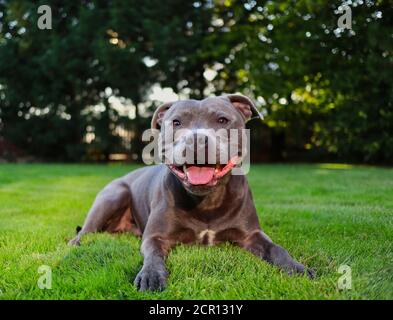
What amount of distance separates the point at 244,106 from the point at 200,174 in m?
0.99

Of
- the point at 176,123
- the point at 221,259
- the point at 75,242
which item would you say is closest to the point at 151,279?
the point at 221,259

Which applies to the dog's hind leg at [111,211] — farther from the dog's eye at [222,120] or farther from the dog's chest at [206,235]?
the dog's eye at [222,120]

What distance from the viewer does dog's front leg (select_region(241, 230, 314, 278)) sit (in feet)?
9.80

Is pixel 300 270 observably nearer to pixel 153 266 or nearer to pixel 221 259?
pixel 221 259

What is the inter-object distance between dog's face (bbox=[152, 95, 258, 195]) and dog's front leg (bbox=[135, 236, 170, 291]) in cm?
48

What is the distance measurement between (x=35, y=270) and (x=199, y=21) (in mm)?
15947

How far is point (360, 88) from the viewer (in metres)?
14.4

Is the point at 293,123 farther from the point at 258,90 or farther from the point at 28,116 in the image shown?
the point at 28,116

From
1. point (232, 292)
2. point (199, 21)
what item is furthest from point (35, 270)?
point (199, 21)

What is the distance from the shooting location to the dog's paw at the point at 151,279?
2688 millimetres

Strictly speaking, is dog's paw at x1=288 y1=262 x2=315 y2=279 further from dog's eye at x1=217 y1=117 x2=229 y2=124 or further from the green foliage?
the green foliage

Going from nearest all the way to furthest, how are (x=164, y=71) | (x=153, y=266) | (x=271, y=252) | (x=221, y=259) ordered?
(x=153, y=266) < (x=221, y=259) < (x=271, y=252) < (x=164, y=71)

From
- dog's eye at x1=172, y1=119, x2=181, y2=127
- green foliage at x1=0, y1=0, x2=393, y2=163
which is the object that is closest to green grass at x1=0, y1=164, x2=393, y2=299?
dog's eye at x1=172, y1=119, x2=181, y2=127

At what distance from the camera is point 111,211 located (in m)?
4.53
